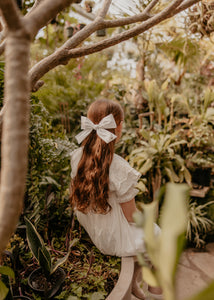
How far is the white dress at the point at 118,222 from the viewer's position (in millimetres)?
1374

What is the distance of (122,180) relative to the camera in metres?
1.37

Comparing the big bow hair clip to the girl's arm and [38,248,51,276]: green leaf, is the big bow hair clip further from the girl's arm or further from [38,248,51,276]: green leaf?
[38,248,51,276]: green leaf

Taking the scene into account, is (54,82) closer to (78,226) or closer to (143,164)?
(143,164)

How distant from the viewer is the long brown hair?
4.51 ft

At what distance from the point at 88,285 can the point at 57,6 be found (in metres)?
1.24

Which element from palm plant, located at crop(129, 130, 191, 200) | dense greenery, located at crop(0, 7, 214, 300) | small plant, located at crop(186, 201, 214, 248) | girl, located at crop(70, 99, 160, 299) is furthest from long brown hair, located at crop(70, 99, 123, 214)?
small plant, located at crop(186, 201, 214, 248)

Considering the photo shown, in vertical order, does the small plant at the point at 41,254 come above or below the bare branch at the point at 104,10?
below

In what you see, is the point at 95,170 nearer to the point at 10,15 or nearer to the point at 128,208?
the point at 128,208

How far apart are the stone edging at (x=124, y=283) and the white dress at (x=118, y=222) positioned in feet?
0.19

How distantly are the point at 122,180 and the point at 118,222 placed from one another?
0.89 feet

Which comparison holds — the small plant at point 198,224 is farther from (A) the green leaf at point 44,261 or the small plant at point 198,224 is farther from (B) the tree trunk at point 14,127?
(B) the tree trunk at point 14,127

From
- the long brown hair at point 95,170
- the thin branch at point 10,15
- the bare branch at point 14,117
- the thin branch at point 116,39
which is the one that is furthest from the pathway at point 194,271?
the thin branch at point 10,15

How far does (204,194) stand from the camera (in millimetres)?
2703

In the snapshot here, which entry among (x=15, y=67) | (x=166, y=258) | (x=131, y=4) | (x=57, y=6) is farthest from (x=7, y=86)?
(x=131, y=4)
